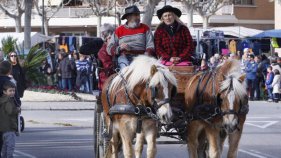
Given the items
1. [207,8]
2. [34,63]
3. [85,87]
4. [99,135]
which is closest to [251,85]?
[85,87]

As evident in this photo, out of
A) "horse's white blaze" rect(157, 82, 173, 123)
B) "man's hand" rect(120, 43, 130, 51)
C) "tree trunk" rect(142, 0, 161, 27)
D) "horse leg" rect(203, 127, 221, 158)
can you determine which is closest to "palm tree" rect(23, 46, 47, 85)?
"tree trunk" rect(142, 0, 161, 27)

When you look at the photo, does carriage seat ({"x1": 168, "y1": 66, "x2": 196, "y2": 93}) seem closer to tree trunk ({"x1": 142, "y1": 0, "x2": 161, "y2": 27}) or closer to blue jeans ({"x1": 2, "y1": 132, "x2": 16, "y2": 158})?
blue jeans ({"x1": 2, "y1": 132, "x2": 16, "y2": 158})

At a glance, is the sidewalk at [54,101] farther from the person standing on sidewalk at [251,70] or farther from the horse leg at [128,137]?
the horse leg at [128,137]

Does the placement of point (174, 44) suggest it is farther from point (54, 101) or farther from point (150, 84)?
point (54, 101)

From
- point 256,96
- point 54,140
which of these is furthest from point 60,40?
point 54,140

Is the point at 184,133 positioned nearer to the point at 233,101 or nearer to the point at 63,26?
the point at 233,101

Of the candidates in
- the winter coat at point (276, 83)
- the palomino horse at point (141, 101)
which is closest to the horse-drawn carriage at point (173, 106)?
the palomino horse at point (141, 101)

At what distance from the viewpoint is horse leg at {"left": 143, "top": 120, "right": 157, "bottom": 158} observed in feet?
39.5

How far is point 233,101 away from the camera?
40.0 feet

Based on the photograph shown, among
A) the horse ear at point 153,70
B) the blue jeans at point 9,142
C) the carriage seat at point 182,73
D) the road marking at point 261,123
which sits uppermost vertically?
the horse ear at point 153,70

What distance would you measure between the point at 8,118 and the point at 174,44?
108 inches

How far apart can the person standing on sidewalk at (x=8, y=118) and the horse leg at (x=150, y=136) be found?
2.82 meters

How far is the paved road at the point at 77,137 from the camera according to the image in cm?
1741

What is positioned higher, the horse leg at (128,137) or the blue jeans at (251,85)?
the horse leg at (128,137)
